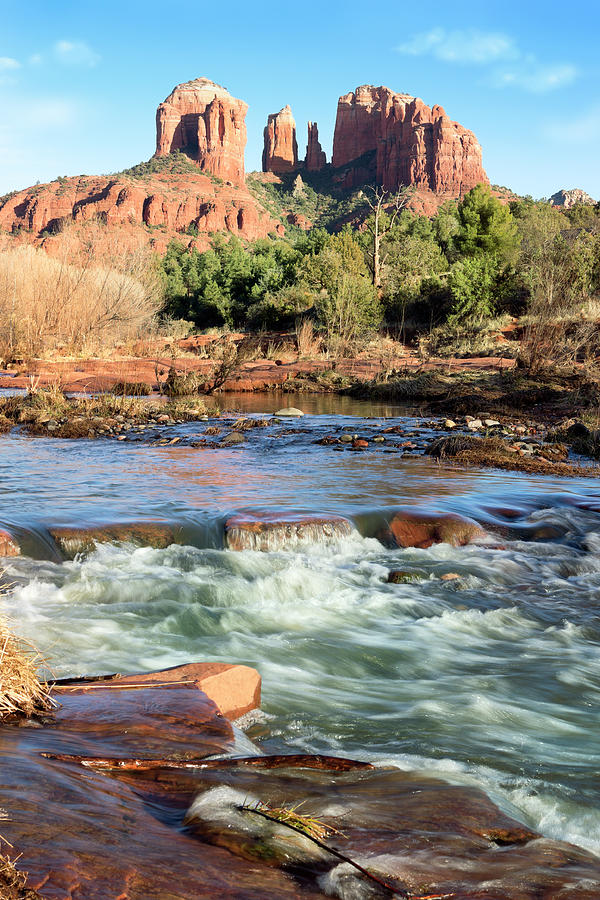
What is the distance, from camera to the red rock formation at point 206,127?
127m

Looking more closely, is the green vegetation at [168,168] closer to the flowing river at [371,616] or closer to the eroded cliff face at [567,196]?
the eroded cliff face at [567,196]

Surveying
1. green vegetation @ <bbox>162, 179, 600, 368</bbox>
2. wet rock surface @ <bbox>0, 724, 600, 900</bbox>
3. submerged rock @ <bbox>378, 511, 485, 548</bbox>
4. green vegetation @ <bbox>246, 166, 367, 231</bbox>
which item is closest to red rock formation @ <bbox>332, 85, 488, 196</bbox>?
green vegetation @ <bbox>246, 166, 367, 231</bbox>

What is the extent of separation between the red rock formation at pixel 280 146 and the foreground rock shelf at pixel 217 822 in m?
147

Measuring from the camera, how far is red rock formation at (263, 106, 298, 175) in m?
141

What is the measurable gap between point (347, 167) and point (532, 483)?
133885mm

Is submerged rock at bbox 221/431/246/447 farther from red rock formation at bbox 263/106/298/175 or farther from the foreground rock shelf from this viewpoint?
red rock formation at bbox 263/106/298/175

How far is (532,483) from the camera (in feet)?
29.5

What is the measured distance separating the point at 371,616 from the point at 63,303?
25.2 meters

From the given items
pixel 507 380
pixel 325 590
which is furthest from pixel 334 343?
pixel 325 590

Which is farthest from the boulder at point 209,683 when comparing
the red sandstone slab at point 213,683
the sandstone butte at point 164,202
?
the sandstone butte at point 164,202

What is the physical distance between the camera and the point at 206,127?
429ft

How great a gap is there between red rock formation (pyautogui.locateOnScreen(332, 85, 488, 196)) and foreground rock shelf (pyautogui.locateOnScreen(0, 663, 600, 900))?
395 ft

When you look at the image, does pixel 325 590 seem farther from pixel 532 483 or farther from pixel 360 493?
pixel 532 483

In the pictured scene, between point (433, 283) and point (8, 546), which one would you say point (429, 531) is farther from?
point (433, 283)
